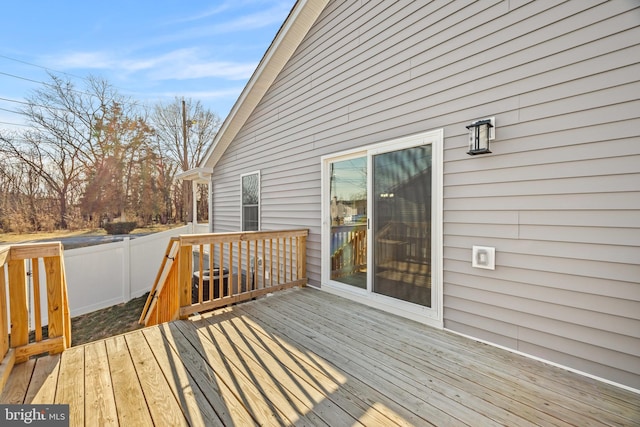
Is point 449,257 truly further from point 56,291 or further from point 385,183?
point 56,291

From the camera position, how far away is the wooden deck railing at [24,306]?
6.17 feet

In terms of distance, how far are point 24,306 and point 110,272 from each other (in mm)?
4679

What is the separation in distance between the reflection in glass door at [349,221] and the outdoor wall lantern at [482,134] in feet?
4.42

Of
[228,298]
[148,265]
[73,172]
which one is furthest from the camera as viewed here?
[73,172]

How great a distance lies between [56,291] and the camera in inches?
84.4

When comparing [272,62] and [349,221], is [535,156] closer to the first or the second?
[349,221]

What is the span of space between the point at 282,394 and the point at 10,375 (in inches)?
75.1

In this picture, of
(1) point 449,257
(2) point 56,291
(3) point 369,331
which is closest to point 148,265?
(2) point 56,291

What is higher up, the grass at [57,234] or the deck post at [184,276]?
the deck post at [184,276]

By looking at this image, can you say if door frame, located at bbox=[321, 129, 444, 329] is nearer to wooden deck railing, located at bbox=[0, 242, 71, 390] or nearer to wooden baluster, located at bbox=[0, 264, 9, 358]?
wooden deck railing, located at bbox=[0, 242, 71, 390]

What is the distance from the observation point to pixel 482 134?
2307 mm

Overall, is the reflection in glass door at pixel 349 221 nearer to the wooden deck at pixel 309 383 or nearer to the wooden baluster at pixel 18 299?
the wooden deck at pixel 309 383

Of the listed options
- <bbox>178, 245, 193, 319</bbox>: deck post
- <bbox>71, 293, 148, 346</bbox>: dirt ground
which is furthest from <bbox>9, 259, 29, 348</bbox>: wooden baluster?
<bbox>71, 293, 148, 346</bbox>: dirt ground
